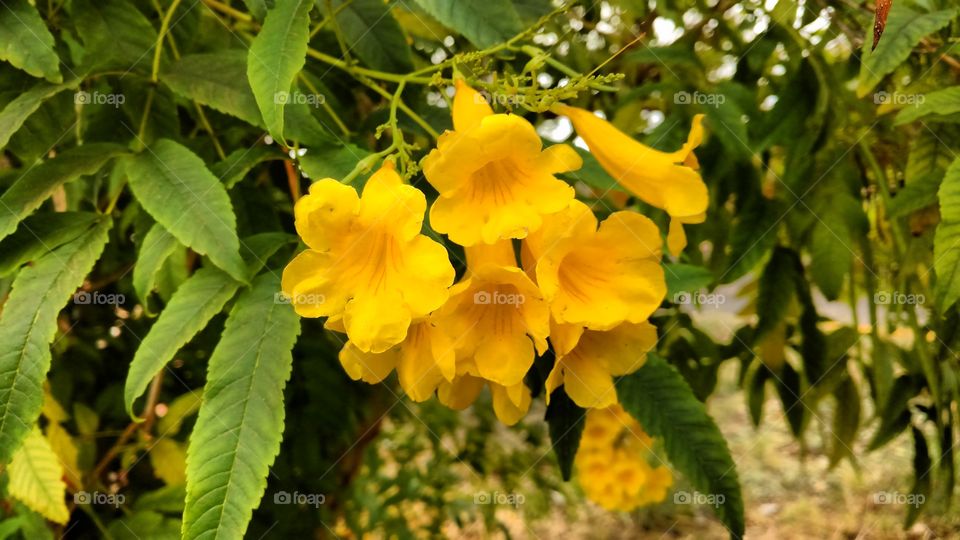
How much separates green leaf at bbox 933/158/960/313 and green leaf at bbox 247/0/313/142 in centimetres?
72

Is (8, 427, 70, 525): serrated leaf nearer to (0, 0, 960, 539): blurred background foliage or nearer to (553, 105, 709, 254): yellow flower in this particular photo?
(0, 0, 960, 539): blurred background foliage

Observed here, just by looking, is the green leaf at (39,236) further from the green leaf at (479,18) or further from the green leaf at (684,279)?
the green leaf at (684,279)

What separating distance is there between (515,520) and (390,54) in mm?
2662

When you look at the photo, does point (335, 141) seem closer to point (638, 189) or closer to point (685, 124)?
point (638, 189)

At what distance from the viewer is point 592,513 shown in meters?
3.32

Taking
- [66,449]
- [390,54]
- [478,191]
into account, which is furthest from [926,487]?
[66,449]

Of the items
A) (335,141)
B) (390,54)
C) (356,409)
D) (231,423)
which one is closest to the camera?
(231,423)

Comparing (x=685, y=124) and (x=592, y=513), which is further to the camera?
(x=592, y=513)

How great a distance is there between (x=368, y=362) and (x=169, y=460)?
0.70 metres
